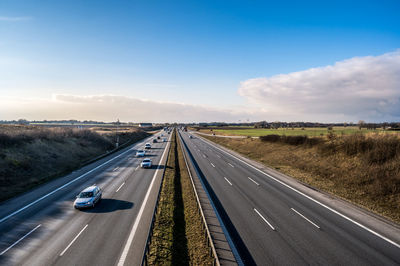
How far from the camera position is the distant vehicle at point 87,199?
599 inches

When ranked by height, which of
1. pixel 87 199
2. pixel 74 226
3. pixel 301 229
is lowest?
pixel 74 226

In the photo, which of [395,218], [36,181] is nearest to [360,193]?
[395,218]

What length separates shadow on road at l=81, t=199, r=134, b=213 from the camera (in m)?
15.3

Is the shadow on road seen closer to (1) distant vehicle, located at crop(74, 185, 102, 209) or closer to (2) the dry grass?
(1) distant vehicle, located at crop(74, 185, 102, 209)

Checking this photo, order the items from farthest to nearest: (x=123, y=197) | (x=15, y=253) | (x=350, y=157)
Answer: (x=350, y=157), (x=123, y=197), (x=15, y=253)

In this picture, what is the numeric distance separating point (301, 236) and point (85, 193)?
16561 millimetres

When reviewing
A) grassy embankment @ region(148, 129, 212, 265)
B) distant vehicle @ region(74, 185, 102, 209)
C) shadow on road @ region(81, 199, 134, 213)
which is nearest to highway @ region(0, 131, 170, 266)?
shadow on road @ region(81, 199, 134, 213)

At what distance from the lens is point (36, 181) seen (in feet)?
75.0

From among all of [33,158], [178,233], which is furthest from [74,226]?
[33,158]

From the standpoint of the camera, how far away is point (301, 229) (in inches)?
482

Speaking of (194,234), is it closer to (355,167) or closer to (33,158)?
(355,167)

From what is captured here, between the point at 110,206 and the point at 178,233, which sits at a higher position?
the point at 178,233

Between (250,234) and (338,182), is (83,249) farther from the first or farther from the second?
(338,182)

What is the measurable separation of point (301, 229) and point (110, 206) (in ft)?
48.5
